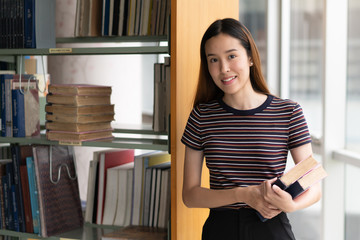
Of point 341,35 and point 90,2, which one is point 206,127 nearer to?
point 90,2

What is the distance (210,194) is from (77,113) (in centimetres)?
78

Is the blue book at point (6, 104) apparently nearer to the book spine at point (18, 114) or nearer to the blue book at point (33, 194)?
the book spine at point (18, 114)

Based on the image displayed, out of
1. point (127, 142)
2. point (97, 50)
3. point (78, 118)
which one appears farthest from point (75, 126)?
point (97, 50)

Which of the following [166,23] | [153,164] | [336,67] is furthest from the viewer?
[336,67]

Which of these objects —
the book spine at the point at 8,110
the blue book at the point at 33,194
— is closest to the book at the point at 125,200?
the blue book at the point at 33,194

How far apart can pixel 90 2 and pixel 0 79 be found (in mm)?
597

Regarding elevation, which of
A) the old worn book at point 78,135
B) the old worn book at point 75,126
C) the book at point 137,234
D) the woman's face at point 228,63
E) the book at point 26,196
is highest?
the woman's face at point 228,63

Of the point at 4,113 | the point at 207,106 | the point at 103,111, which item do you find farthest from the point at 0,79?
the point at 207,106

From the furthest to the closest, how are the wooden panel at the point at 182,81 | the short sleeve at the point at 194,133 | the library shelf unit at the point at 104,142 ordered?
1. the library shelf unit at the point at 104,142
2. the wooden panel at the point at 182,81
3. the short sleeve at the point at 194,133

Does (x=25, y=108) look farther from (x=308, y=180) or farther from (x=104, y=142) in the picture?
(x=308, y=180)

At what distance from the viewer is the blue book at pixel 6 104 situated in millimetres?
2385

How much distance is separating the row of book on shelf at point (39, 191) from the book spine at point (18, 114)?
77mm

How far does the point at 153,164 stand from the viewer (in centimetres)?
228

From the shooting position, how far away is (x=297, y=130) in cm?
168
